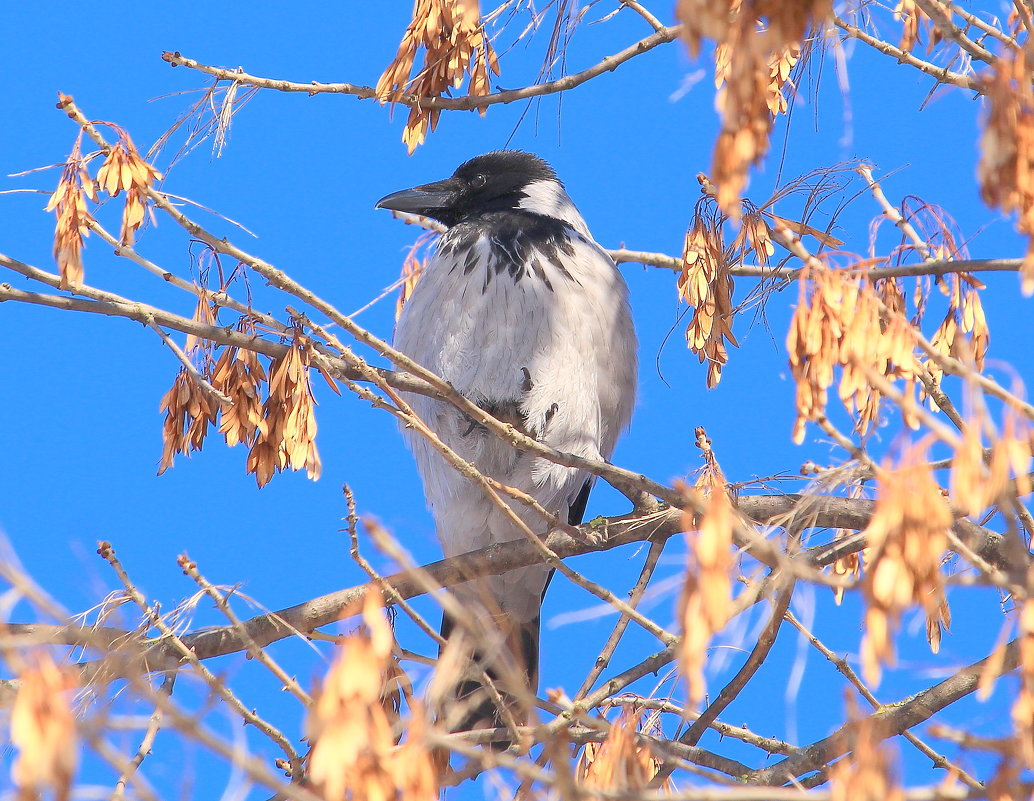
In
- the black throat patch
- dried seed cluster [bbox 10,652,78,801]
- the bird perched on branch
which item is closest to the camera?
dried seed cluster [bbox 10,652,78,801]

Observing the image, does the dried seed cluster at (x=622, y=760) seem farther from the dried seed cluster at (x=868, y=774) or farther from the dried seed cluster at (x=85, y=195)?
the dried seed cluster at (x=85, y=195)

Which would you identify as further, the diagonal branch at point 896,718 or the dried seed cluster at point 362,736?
the diagonal branch at point 896,718

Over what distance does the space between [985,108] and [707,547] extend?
2.49 feet

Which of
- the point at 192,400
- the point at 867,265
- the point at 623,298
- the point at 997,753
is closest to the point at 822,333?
the point at 867,265

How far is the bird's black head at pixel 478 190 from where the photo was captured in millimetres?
5230

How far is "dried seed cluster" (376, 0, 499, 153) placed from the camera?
302cm

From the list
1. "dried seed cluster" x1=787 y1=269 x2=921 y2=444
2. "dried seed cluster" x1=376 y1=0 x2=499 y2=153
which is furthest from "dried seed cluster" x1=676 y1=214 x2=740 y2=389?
"dried seed cluster" x1=787 y1=269 x2=921 y2=444

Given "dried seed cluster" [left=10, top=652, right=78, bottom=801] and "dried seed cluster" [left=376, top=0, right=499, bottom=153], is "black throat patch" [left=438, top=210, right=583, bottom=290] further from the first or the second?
"dried seed cluster" [left=10, top=652, right=78, bottom=801]

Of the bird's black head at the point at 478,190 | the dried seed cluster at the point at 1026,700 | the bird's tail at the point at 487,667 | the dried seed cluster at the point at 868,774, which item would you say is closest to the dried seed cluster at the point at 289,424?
the bird's tail at the point at 487,667

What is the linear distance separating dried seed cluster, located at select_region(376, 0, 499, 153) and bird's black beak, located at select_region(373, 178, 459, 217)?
1.96 meters

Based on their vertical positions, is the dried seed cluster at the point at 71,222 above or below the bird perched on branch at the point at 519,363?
below

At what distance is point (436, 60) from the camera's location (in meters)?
3.12

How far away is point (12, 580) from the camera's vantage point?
137cm

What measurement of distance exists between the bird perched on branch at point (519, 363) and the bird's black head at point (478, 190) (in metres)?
0.43
